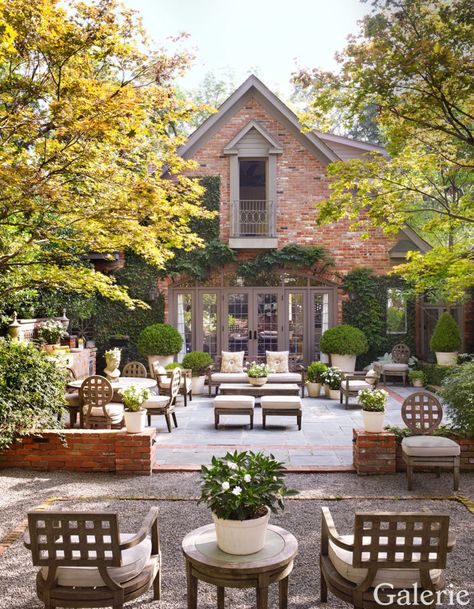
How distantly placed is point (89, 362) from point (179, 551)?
957 centimetres

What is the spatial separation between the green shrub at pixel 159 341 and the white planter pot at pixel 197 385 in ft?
5.13

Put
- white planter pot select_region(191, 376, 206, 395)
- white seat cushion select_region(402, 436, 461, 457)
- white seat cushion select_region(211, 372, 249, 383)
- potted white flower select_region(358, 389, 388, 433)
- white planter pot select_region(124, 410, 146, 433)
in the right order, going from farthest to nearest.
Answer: white planter pot select_region(191, 376, 206, 395), white seat cushion select_region(211, 372, 249, 383), potted white flower select_region(358, 389, 388, 433), white planter pot select_region(124, 410, 146, 433), white seat cushion select_region(402, 436, 461, 457)

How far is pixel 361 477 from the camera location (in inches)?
257

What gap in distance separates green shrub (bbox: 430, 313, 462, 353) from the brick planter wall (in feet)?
30.8

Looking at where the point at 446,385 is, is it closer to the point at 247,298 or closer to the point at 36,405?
the point at 36,405

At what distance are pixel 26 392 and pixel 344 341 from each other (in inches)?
370

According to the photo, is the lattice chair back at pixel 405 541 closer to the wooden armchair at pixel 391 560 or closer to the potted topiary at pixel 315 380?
the wooden armchair at pixel 391 560

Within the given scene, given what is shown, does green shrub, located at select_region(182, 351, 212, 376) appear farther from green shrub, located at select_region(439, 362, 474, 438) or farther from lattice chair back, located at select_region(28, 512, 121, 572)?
lattice chair back, located at select_region(28, 512, 121, 572)

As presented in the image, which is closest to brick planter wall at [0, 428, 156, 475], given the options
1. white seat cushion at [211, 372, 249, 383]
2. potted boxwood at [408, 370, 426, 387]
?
white seat cushion at [211, 372, 249, 383]

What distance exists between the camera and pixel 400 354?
593 inches

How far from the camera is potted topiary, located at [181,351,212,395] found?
13.2m

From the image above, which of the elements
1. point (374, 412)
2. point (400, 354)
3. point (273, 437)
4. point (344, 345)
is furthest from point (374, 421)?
point (400, 354)

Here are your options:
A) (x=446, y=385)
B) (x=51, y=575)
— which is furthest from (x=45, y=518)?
(x=446, y=385)

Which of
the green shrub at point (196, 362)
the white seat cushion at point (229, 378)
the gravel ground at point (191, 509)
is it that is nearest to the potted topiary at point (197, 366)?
the green shrub at point (196, 362)
